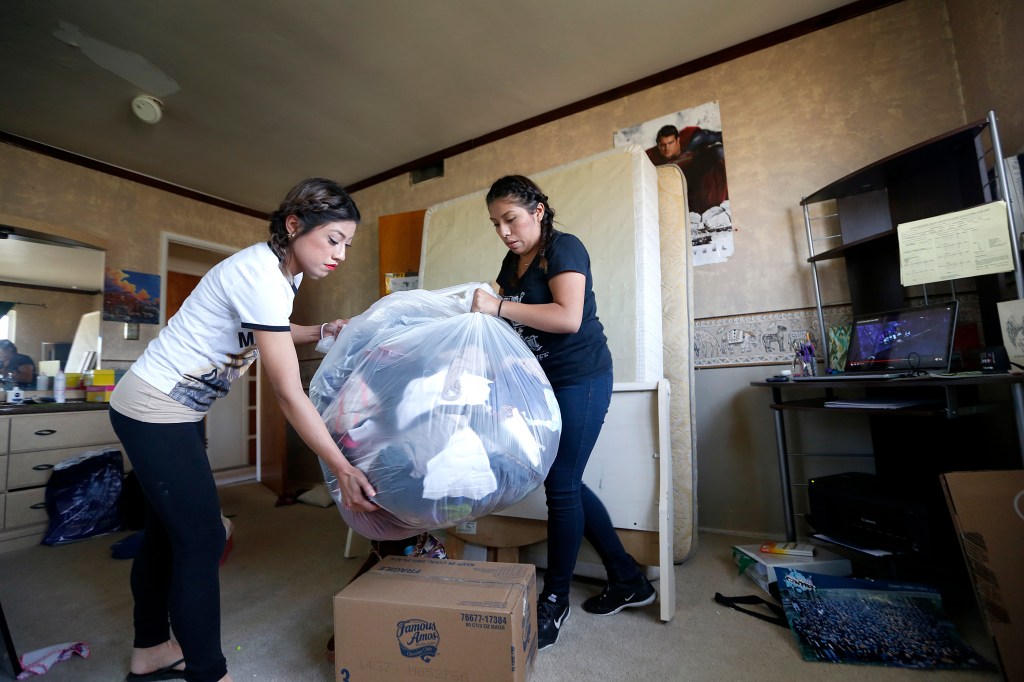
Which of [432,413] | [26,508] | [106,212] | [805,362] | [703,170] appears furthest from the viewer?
[106,212]

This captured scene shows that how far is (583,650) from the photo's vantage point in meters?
1.16

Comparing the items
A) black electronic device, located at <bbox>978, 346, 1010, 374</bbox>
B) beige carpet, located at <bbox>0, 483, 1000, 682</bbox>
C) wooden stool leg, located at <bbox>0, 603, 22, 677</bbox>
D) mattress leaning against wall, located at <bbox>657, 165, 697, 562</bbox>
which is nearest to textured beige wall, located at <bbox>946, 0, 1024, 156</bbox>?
black electronic device, located at <bbox>978, 346, 1010, 374</bbox>

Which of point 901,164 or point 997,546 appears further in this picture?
point 901,164

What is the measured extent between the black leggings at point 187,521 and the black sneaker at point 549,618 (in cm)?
70

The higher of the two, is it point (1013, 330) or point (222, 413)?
point (1013, 330)

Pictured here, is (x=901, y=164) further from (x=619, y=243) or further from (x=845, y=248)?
(x=619, y=243)

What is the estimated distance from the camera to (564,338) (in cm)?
120

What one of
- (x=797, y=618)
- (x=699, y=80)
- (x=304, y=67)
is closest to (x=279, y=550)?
(x=797, y=618)

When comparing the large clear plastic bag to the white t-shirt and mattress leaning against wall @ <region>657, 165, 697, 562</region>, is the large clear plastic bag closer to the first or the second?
the white t-shirt

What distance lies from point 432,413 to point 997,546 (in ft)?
3.87

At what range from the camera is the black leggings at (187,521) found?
897 mm

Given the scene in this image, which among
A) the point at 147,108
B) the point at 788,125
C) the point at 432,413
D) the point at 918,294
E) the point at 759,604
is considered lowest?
the point at 759,604

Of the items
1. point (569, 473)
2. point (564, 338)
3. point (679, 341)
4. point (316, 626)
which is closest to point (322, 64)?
point (564, 338)

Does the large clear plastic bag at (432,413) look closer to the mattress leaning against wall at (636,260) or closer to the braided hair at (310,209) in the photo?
the braided hair at (310,209)
